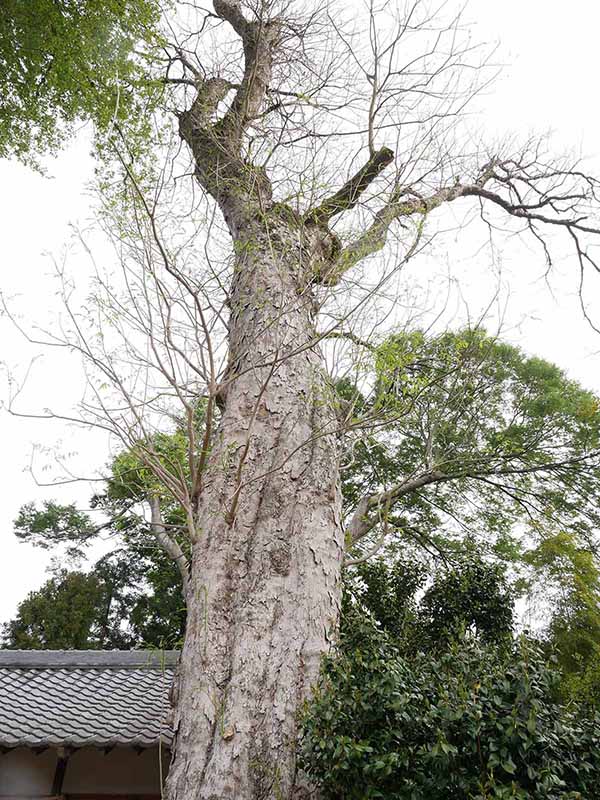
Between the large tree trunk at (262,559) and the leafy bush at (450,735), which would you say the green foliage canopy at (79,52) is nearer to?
the large tree trunk at (262,559)

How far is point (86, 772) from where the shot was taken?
5098mm

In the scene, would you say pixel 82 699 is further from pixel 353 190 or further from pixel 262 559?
pixel 353 190

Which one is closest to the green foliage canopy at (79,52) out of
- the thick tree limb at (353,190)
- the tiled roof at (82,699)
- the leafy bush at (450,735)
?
the thick tree limb at (353,190)

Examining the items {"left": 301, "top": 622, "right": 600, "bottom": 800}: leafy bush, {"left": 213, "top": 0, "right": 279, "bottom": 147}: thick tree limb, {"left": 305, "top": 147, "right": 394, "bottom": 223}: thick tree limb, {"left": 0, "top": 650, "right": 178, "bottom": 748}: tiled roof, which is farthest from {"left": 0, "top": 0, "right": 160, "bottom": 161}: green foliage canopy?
{"left": 0, "top": 650, "right": 178, "bottom": 748}: tiled roof

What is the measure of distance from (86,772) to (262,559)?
12.7ft

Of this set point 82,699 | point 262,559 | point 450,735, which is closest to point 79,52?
point 262,559

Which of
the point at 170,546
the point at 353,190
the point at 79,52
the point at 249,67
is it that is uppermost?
the point at 249,67

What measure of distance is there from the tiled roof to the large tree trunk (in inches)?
71.9

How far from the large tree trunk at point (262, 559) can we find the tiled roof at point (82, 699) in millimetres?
1826

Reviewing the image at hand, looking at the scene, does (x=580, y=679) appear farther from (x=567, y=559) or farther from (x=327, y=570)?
(x=327, y=570)

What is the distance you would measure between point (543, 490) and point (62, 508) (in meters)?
10.4

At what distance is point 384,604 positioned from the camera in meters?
5.39

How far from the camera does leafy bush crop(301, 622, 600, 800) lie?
1747mm

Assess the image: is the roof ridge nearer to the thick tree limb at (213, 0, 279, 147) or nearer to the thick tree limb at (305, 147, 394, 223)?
the thick tree limb at (305, 147, 394, 223)
